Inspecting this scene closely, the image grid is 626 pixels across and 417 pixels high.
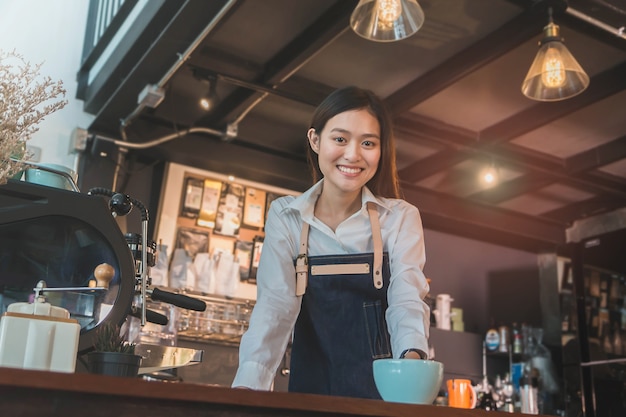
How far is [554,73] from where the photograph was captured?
3062 millimetres

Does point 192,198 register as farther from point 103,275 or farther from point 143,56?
point 103,275

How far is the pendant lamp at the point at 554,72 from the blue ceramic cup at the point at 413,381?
223cm

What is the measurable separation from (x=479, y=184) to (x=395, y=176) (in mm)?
3687

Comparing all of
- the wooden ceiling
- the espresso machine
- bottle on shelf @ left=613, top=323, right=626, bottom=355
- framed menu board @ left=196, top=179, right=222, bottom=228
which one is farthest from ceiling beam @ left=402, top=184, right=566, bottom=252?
the espresso machine

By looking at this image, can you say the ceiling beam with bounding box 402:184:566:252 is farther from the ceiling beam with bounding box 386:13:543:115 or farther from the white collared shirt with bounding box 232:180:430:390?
the white collared shirt with bounding box 232:180:430:390

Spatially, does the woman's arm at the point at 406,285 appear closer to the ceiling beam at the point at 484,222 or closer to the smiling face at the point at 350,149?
the smiling face at the point at 350,149

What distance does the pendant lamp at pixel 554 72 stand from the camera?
2.98 m

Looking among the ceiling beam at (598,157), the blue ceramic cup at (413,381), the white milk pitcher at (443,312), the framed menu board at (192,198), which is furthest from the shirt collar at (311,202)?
the white milk pitcher at (443,312)

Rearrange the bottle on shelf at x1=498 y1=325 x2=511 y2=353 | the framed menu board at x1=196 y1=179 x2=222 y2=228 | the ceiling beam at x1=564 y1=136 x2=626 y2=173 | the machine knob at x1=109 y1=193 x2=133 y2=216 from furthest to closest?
1. the bottle on shelf at x1=498 y1=325 x2=511 y2=353
2. the framed menu board at x1=196 y1=179 x2=222 y2=228
3. the ceiling beam at x1=564 y1=136 x2=626 y2=173
4. the machine knob at x1=109 y1=193 x2=133 y2=216

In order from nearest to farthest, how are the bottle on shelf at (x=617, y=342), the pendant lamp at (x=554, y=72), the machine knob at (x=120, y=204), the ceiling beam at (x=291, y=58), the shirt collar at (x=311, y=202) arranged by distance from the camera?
the machine knob at (x=120, y=204)
the shirt collar at (x=311, y=202)
the pendant lamp at (x=554, y=72)
the ceiling beam at (x=291, y=58)
the bottle on shelf at (x=617, y=342)

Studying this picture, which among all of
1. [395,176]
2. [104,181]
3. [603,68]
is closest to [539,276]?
[603,68]

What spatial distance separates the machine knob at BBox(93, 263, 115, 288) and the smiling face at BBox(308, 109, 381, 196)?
55 centimetres

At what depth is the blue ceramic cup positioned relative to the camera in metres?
1.10

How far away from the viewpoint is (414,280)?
5.29ft
